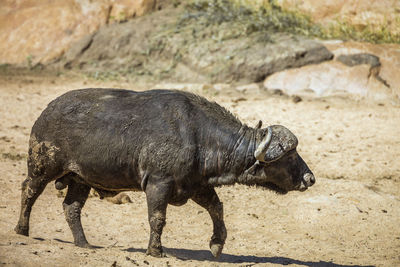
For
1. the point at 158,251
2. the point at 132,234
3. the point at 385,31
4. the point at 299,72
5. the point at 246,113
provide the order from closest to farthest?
the point at 158,251
the point at 132,234
the point at 246,113
the point at 299,72
the point at 385,31

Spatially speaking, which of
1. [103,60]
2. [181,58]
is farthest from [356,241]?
[103,60]

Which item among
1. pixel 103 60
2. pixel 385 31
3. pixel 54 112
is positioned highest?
pixel 54 112

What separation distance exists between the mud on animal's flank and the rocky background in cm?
771

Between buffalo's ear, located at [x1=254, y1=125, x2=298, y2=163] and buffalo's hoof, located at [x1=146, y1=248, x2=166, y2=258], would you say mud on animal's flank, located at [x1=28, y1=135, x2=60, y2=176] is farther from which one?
buffalo's ear, located at [x1=254, y1=125, x2=298, y2=163]

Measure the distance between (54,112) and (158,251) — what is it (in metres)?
2.04

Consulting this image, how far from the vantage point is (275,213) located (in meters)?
9.90

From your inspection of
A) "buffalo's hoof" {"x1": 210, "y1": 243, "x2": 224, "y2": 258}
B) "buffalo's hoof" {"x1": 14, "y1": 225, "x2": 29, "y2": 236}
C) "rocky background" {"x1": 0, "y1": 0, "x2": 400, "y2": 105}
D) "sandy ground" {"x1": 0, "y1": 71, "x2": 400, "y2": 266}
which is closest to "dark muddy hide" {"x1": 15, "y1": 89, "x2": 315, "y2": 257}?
"buffalo's hoof" {"x1": 210, "y1": 243, "x2": 224, "y2": 258}

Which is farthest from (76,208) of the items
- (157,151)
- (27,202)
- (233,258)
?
(233,258)

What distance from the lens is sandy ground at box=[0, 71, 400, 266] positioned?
7.81 m

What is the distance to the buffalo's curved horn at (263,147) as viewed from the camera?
24.0ft

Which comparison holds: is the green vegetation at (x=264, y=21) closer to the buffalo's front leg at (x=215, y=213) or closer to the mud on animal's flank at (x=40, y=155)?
the buffalo's front leg at (x=215, y=213)

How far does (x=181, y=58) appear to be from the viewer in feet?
52.9

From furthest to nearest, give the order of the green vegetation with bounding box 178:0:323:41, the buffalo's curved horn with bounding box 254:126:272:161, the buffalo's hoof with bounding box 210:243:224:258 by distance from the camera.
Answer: the green vegetation with bounding box 178:0:323:41
the buffalo's hoof with bounding box 210:243:224:258
the buffalo's curved horn with bounding box 254:126:272:161

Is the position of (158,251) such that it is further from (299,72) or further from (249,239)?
(299,72)
